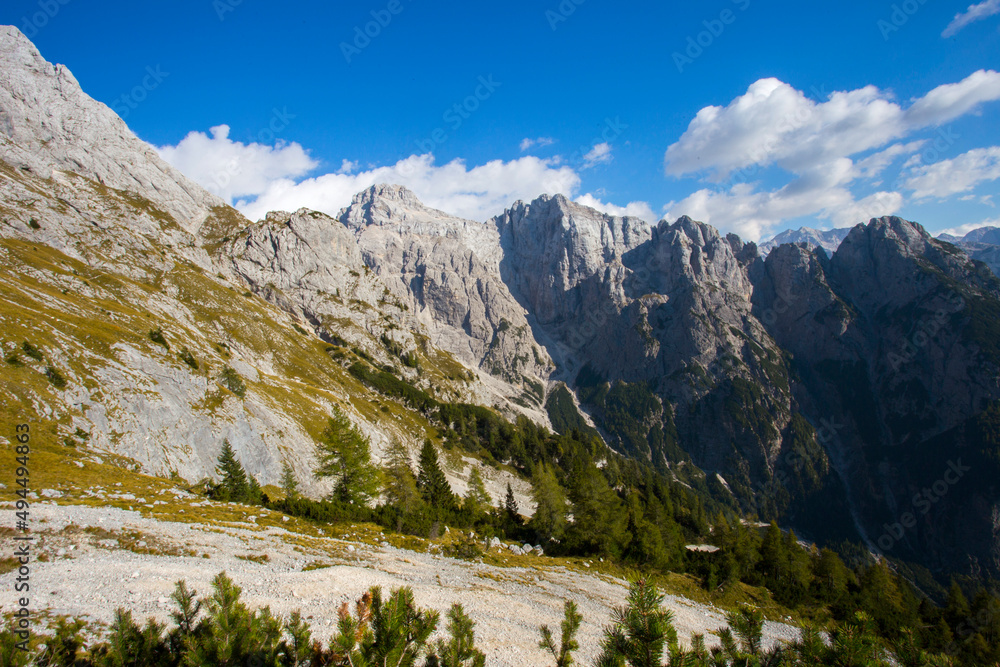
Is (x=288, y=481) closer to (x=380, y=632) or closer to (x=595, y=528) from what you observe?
(x=595, y=528)

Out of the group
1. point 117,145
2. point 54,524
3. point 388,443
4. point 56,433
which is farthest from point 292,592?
point 117,145

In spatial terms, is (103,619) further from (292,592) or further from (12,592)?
(292,592)

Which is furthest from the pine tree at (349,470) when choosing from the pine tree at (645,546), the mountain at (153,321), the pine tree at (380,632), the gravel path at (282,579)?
the pine tree at (380,632)

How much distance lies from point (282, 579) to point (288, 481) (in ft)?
123

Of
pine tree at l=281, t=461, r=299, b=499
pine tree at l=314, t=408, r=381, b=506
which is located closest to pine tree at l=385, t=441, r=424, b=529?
pine tree at l=314, t=408, r=381, b=506

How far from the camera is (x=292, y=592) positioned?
17812 mm

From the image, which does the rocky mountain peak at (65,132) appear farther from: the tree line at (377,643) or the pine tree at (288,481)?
the tree line at (377,643)

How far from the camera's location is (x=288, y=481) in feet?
170

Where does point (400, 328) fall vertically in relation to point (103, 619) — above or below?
above

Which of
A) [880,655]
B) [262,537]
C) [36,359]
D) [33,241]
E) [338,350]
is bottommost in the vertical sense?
[262,537]

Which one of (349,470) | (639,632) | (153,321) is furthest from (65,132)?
(639,632)

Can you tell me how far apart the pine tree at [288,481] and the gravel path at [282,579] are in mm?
25162

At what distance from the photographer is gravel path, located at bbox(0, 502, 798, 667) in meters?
15.1

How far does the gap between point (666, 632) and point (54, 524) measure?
90.7ft
